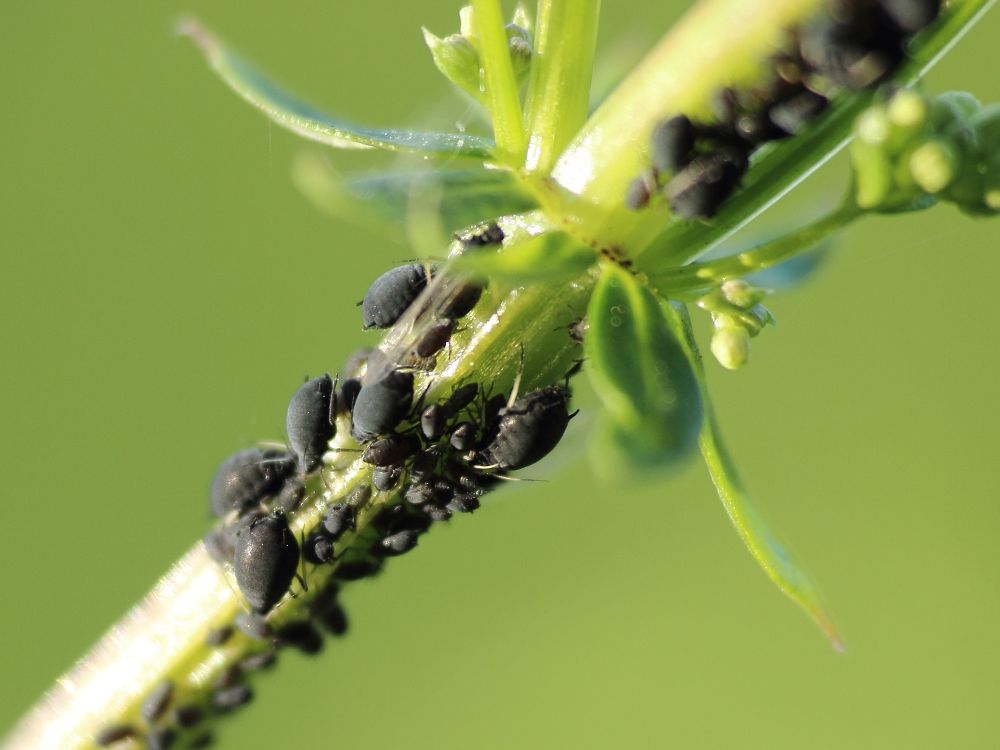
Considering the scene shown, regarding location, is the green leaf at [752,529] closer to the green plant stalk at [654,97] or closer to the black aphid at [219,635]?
the green plant stalk at [654,97]

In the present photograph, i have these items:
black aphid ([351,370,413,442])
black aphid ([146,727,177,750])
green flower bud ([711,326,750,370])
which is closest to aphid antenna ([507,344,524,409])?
black aphid ([351,370,413,442])

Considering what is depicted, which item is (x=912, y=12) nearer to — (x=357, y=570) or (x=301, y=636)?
(x=357, y=570)

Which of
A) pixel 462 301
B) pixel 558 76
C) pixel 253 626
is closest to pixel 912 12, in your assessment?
pixel 558 76

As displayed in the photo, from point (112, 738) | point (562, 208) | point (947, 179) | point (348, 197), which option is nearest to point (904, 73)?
point (947, 179)

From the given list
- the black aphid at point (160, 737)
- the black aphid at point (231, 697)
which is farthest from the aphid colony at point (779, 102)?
the black aphid at point (160, 737)

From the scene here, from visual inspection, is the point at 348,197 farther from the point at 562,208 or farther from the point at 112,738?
the point at 112,738

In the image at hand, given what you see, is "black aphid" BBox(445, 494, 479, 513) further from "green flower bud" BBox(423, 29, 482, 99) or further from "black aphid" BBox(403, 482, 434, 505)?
"green flower bud" BBox(423, 29, 482, 99)
